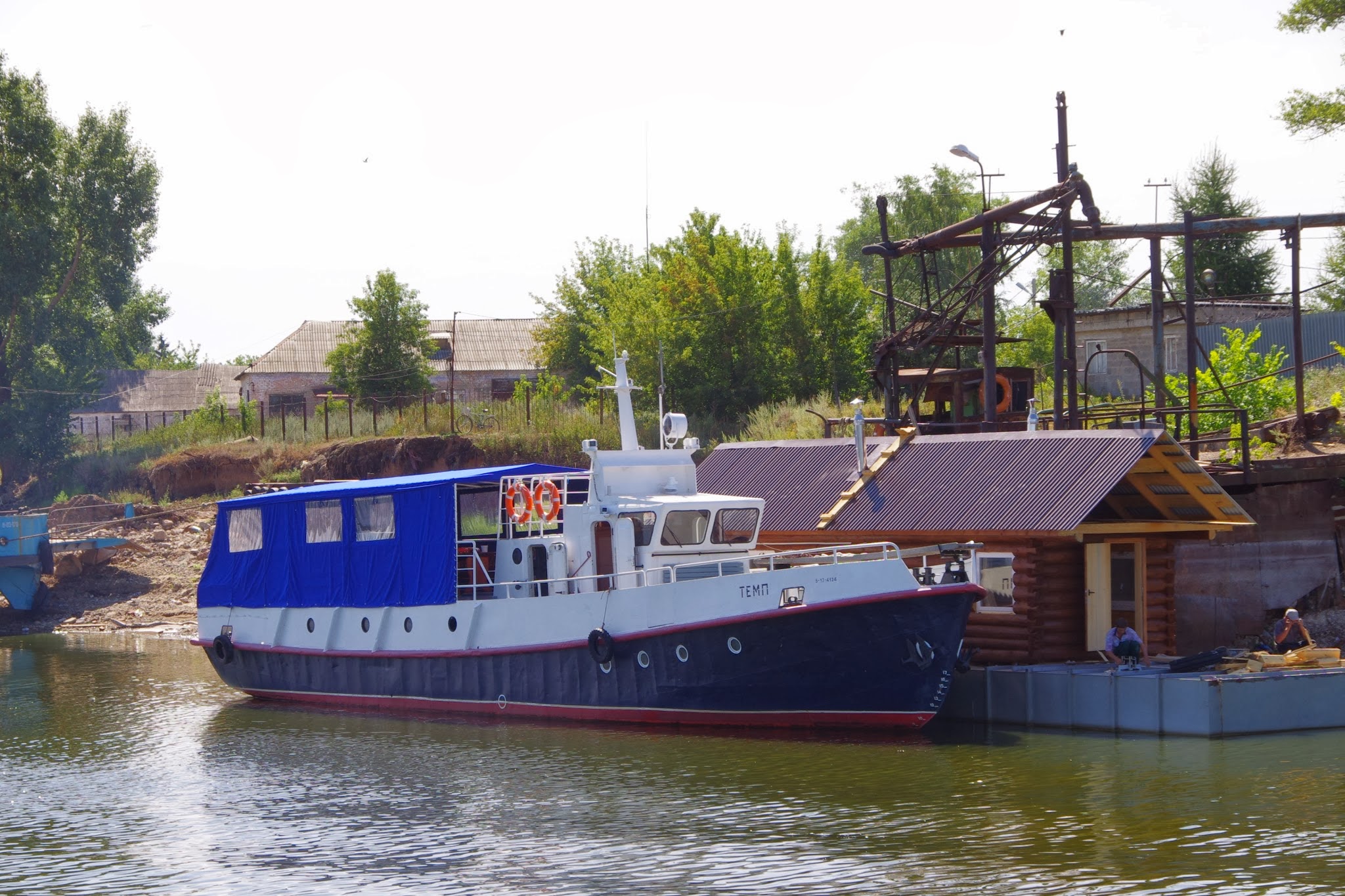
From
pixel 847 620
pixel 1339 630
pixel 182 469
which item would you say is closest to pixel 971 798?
pixel 847 620

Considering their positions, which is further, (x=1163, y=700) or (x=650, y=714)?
(x=650, y=714)

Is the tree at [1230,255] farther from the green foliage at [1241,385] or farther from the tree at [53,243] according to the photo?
the tree at [53,243]

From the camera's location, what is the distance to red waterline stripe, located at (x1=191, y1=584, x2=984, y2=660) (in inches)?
782

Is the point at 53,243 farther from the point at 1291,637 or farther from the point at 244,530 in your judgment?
the point at 1291,637

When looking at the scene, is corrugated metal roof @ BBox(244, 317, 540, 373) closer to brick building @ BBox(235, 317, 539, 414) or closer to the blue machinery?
brick building @ BBox(235, 317, 539, 414)

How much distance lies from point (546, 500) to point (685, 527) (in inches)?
94.6

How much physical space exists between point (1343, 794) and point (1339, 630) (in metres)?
10.5

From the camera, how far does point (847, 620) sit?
66.3 ft

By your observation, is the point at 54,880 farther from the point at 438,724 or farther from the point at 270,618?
the point at 270,618

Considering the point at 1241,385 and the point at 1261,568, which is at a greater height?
the point at 1241,385

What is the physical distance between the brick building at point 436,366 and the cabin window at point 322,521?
35211 millimetres

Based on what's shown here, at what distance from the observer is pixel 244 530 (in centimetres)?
2872

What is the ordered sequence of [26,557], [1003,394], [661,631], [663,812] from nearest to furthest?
1. [663,812]
2. [661,631]
3. [1003,394]
4. [26,557]

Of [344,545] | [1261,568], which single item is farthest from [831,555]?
[1261,568]
